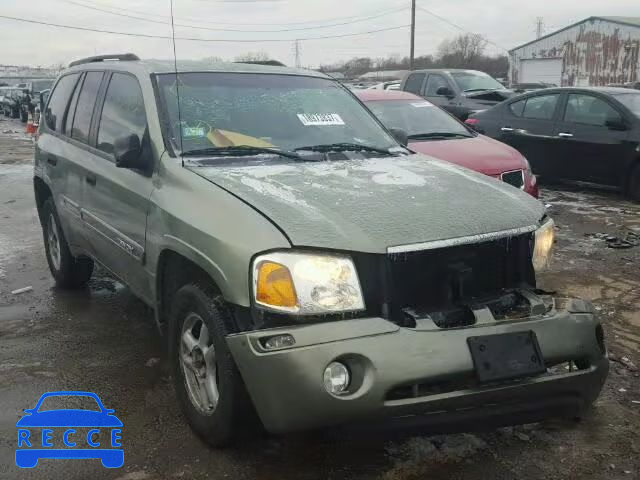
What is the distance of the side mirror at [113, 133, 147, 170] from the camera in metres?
3.54

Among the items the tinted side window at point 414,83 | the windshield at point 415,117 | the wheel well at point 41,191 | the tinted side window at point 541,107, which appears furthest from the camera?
the tinted side window at point 414,83

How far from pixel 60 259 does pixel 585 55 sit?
37.2 meters

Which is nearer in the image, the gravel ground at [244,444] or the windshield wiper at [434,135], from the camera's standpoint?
the gravel ground at [244,444]

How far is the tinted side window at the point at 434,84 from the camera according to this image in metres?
13.4

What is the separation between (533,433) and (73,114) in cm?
384

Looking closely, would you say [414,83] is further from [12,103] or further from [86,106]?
[12,103]

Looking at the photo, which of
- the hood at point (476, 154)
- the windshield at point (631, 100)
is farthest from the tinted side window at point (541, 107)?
the hood at point (476, 154)

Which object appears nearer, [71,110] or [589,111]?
A: [71,110]

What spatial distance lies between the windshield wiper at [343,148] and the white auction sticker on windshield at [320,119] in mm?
209

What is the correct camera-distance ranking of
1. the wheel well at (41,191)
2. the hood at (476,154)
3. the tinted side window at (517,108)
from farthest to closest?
1. the tinted side window at (517,108)
2. the hood at (476,154)
3. the wheel well at (41,191)

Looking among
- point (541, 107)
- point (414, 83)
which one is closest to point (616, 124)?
point (541, 107)

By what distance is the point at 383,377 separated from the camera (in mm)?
2457

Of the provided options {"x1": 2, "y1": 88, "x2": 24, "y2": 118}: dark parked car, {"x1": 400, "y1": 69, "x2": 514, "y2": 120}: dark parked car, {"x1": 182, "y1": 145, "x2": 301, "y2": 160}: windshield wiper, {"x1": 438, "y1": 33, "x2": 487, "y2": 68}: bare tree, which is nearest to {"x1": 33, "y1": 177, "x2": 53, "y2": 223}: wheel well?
{"x1": 182, "y1": 145, "x2": 301, "y2": 160}: windshield wiper

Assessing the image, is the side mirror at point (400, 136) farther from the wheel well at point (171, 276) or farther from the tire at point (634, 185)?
the tire at point (634, 185)
